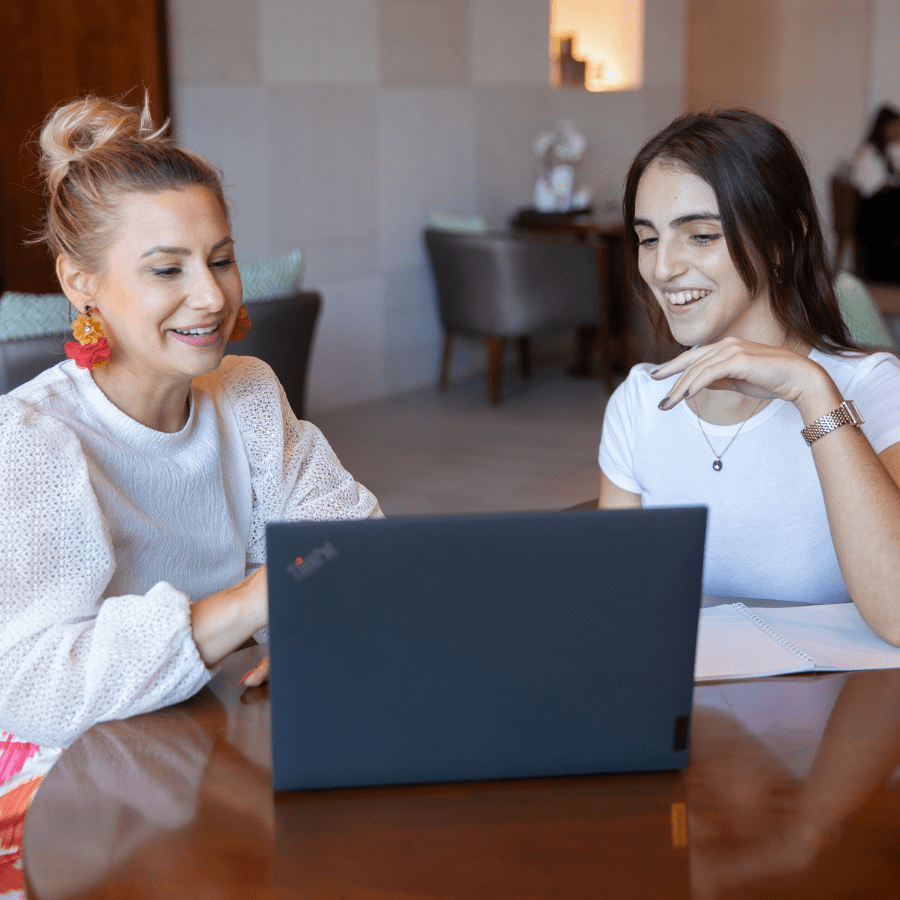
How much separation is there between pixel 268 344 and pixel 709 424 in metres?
2.16

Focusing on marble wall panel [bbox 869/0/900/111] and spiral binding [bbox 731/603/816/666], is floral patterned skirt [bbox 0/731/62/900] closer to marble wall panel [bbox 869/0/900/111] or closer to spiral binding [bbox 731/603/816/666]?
spiral binding [bbox 731/603/816/666]

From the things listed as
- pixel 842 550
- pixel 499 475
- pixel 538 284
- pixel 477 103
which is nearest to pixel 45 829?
pixel 842 550

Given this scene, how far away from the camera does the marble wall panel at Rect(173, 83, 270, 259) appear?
488 cm

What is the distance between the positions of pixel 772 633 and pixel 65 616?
0.80 metres

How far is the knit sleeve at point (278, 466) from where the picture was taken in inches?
62.4

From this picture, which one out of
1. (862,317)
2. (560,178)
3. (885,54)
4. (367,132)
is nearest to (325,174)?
(367,132)

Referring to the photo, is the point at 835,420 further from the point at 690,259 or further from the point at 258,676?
the point at 258,676

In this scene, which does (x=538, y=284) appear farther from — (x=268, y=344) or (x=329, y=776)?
(x=329, y=776)

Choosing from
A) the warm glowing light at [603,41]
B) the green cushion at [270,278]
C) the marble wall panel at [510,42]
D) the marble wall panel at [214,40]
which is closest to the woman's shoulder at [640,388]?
the green cushion at [270,278]

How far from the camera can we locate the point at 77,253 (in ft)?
4.63

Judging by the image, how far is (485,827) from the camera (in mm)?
863

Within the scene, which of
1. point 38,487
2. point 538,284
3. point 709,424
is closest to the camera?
point 38,487

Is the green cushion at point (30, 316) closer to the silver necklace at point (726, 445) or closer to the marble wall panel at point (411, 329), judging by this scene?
the silver necklace at point (726, 445)

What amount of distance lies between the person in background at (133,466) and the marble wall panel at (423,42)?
176 inches
